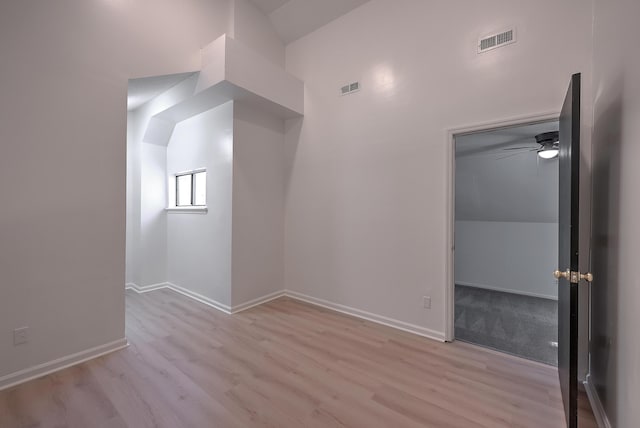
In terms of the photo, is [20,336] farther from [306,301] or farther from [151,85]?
[306,301]

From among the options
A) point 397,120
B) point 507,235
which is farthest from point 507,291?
point 397,120

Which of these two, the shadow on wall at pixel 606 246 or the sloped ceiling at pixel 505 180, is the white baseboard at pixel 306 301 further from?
the sloped ceiling at pixel 505 180

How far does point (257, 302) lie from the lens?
3.89 meters

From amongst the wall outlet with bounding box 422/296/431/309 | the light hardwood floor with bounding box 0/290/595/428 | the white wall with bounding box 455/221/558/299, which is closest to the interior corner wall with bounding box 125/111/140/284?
the light hardwood floor with bounding box 0/290/595/428

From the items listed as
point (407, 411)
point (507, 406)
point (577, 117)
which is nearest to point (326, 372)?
point (407, 411)

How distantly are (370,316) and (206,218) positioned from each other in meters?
2.54

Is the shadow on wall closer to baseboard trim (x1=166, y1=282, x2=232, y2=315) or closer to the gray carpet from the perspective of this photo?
the gray carpet

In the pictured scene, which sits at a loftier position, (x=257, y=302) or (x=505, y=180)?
(x=505, y=180)

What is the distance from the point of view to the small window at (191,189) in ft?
13.7

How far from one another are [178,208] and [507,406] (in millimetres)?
4496

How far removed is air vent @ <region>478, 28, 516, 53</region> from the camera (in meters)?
2.49

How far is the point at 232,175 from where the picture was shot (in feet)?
11.7

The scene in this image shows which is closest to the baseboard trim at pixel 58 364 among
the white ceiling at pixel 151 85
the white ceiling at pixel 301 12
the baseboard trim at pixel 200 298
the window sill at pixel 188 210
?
the baseboard trim at pixel 200 298

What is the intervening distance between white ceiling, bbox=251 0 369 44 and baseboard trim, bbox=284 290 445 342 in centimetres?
378
